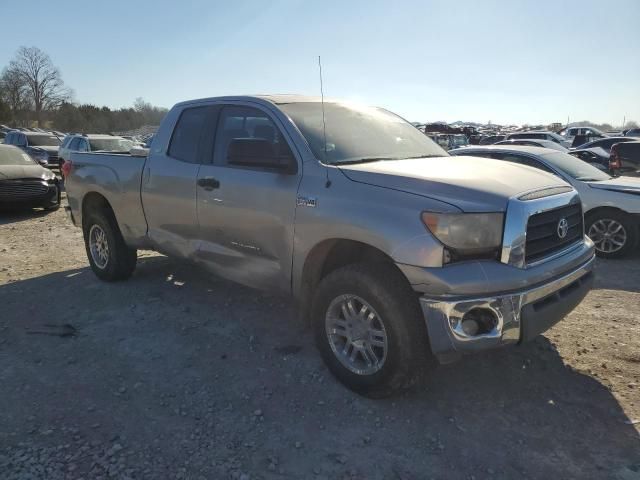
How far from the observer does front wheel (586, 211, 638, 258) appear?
266 inches

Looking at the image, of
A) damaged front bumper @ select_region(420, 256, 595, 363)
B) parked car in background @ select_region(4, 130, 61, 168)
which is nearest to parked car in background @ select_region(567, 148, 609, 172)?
damaged front bumper @ select_region(420, 256, 595, 363)

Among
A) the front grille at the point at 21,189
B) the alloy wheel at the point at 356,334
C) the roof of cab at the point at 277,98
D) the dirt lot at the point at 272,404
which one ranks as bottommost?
the dirt lot at the point at 272,404

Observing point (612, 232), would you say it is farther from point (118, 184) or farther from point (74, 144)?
point (74, 144)

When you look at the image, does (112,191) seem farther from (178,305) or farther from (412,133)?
(412,133)

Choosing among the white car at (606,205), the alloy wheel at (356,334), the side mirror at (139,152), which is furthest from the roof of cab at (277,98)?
the white car at (606,205)

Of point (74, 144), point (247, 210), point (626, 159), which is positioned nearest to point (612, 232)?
point (626, 159)

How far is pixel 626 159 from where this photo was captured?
872 cm

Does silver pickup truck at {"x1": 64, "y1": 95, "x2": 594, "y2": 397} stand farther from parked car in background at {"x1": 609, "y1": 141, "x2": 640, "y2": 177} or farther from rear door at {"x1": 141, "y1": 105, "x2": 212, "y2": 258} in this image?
parked car in background at {"x1": 609, "y1": 141, "x2": 640, "y2": 177}

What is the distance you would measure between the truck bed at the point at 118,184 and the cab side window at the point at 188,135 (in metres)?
0.49

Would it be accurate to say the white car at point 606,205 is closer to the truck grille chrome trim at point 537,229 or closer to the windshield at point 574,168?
the windshield at point 574,168

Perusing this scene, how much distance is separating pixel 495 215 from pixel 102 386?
2842mm

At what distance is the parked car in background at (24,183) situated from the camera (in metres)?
10.4

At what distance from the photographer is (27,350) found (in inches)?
162

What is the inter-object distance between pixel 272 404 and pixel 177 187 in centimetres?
222
